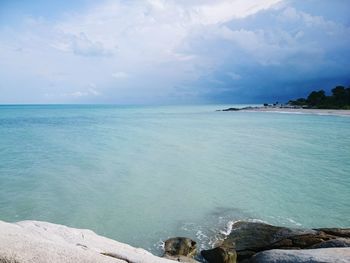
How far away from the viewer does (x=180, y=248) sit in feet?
34.6

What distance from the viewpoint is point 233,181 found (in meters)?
21.1

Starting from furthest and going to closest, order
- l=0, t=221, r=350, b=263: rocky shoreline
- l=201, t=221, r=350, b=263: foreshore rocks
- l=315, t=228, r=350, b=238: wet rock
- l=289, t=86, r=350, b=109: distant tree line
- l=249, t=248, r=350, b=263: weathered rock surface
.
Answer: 1. l=289, t=86, r=350, b=109: distant tree line
2. l=315, t=228, r=350, b=238: wet rock
3. l=201, t=221, r=350, b=263: foreshore rocks
4. l=249, t=248, r=350, b=263: weathered rock surface
5. l=0, t=221, r=350, b=263: rocky shoreline

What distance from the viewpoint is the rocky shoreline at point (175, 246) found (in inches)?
178

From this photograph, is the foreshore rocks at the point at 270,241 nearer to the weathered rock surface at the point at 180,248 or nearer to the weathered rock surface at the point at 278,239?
the weathered rock surface at the point at 278,239

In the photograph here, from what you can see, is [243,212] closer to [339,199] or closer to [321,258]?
[339,199]

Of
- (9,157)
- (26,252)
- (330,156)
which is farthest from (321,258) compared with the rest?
(9,157)

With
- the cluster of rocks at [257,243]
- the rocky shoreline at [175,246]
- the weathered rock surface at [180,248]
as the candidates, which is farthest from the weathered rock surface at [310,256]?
the weathered rock surface at [180,248]

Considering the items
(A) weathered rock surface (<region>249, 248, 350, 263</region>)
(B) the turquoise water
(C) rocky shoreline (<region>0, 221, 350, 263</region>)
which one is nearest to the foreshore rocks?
(C) rocky shoreline (<region>0, 221, 350, 263</region>)

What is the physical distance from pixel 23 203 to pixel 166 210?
7.02 m

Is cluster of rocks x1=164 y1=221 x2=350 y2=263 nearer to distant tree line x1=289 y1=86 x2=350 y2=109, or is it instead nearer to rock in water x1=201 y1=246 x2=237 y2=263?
rock in water x1=201 y1=246 x2=237 y2=263

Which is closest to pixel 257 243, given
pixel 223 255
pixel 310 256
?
pixel 223 255

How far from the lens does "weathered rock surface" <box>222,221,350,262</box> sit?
9625 mm

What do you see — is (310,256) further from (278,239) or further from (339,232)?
(339,232)

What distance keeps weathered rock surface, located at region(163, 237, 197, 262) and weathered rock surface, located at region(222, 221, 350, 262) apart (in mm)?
1217
